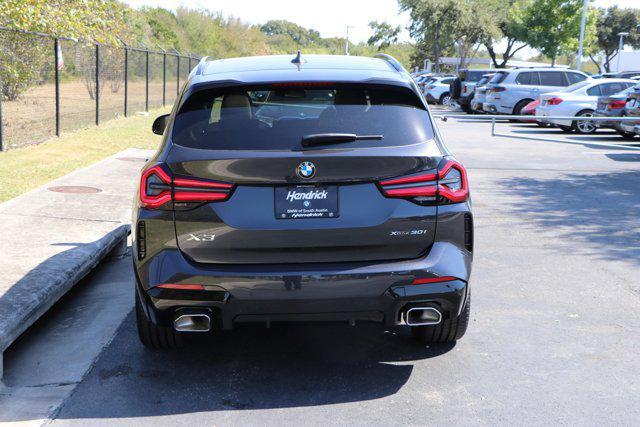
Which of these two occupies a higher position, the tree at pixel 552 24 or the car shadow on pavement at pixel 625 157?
the tree at pixel 552 24

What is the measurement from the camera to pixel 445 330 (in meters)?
4.93

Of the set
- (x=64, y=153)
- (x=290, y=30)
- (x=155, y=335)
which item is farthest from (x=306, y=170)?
(x=290, y=30)

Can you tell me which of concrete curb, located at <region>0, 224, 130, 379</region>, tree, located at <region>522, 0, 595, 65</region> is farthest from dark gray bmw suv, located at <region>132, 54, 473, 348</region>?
tree, located at <region>522, 0, 595, 65</region>

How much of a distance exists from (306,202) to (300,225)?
Result: 0.41 feet

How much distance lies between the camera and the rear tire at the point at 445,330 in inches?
192

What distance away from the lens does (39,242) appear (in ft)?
23.1

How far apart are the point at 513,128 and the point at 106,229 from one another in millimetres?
19083

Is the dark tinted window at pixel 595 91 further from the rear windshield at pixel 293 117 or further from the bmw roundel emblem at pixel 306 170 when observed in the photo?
the bmw roundel emblem at pixel 306 170

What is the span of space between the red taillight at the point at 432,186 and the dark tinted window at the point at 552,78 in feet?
81.7

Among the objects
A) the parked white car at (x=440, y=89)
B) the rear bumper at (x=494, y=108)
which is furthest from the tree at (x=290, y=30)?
the rear bumper at (x=494, y=108)

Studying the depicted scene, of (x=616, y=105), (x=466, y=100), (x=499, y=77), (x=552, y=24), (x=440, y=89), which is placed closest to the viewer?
(x=616, y=105)

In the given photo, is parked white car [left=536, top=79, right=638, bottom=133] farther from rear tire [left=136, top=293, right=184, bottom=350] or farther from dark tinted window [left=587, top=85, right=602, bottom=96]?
rear tire [left=136, top=293, right=184, bottom=350]

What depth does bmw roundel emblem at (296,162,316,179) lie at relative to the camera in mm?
4148

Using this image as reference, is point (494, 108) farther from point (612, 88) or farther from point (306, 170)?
point (306, 170)
